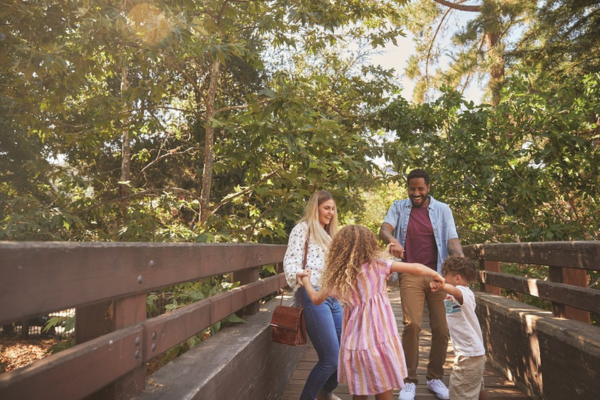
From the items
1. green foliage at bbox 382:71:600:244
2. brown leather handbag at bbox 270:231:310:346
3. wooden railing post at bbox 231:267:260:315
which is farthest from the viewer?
green foliage at bbox 382:71:600:244

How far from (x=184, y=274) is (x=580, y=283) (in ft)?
10.9

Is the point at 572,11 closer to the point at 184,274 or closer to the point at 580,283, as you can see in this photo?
the point at 580,283

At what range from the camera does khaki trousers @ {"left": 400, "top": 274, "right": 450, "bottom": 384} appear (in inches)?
191

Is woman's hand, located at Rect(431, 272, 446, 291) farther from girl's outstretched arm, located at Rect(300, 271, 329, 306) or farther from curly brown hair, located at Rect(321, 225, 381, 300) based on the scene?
girl's outstretched arm, located at Rect(300, 271, 329, 306)

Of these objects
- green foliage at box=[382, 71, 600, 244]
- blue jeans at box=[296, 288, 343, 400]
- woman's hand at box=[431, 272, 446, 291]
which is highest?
green foliage at box=[382, 71, 600, 244]

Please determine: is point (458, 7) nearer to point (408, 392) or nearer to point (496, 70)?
point (496, 70)

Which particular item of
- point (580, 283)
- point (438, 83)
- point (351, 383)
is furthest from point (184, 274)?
point (438, 83)

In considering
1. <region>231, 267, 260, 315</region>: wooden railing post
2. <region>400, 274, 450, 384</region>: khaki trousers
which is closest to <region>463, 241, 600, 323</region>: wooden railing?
<region>400, 274, 450, 384</region>: khaki trousers

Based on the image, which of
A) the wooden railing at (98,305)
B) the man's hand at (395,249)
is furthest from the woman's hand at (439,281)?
the wooden railing at (98,305)

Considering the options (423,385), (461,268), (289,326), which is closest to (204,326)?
(289,326)

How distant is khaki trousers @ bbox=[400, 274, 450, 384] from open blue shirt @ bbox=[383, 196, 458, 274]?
252 mm

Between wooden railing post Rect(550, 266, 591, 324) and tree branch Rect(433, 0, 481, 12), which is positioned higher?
tree branch Rect(433, 0, 481, 12)

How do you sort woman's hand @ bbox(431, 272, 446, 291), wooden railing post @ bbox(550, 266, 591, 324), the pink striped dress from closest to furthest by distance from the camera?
1. the pink striped dress
2. woman's hand @ bbox(431, 272, 446, 291)
3. wooden railing post @ bbox(550, 266, 591, 324)

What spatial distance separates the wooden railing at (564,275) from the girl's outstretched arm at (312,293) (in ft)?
6.15
